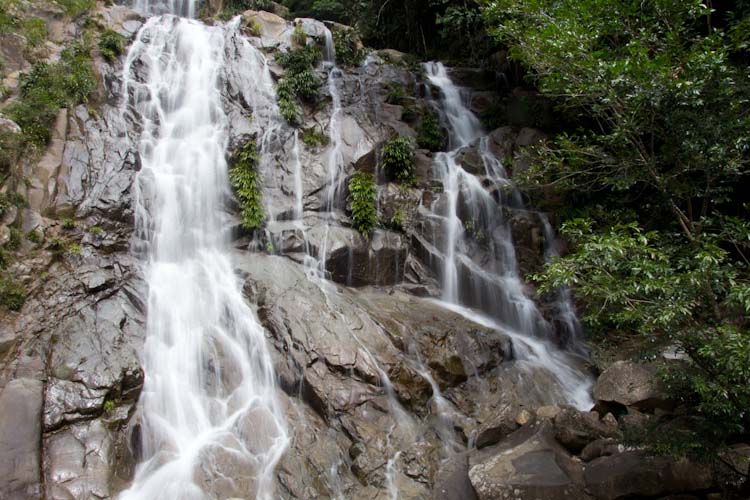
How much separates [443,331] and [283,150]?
701 centimetres

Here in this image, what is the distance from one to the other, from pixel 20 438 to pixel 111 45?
1173 cm

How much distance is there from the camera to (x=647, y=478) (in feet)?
19.1

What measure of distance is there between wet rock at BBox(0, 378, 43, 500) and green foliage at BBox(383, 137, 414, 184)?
9478 millimetres

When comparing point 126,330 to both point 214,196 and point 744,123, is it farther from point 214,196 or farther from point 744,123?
point 744,123

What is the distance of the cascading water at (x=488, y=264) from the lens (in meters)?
10.6

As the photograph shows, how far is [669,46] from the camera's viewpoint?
6.33 m

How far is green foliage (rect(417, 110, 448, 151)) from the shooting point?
1492 centimetres

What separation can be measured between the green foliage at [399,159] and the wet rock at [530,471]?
7978 millimetres

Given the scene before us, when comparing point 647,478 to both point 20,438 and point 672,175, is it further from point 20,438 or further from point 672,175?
point 20,438

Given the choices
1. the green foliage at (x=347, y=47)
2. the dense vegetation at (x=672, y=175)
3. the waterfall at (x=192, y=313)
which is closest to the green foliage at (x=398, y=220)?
the waterfall at (x=192, y=313)

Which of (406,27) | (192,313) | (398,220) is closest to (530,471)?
(192,313)

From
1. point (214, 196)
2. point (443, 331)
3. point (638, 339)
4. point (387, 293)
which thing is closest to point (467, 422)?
point (443, 331)

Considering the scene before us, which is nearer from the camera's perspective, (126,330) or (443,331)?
(126,330)

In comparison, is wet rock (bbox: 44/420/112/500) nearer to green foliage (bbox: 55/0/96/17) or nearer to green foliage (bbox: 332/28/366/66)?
green foliage (bbox: 55/0/96/17)
